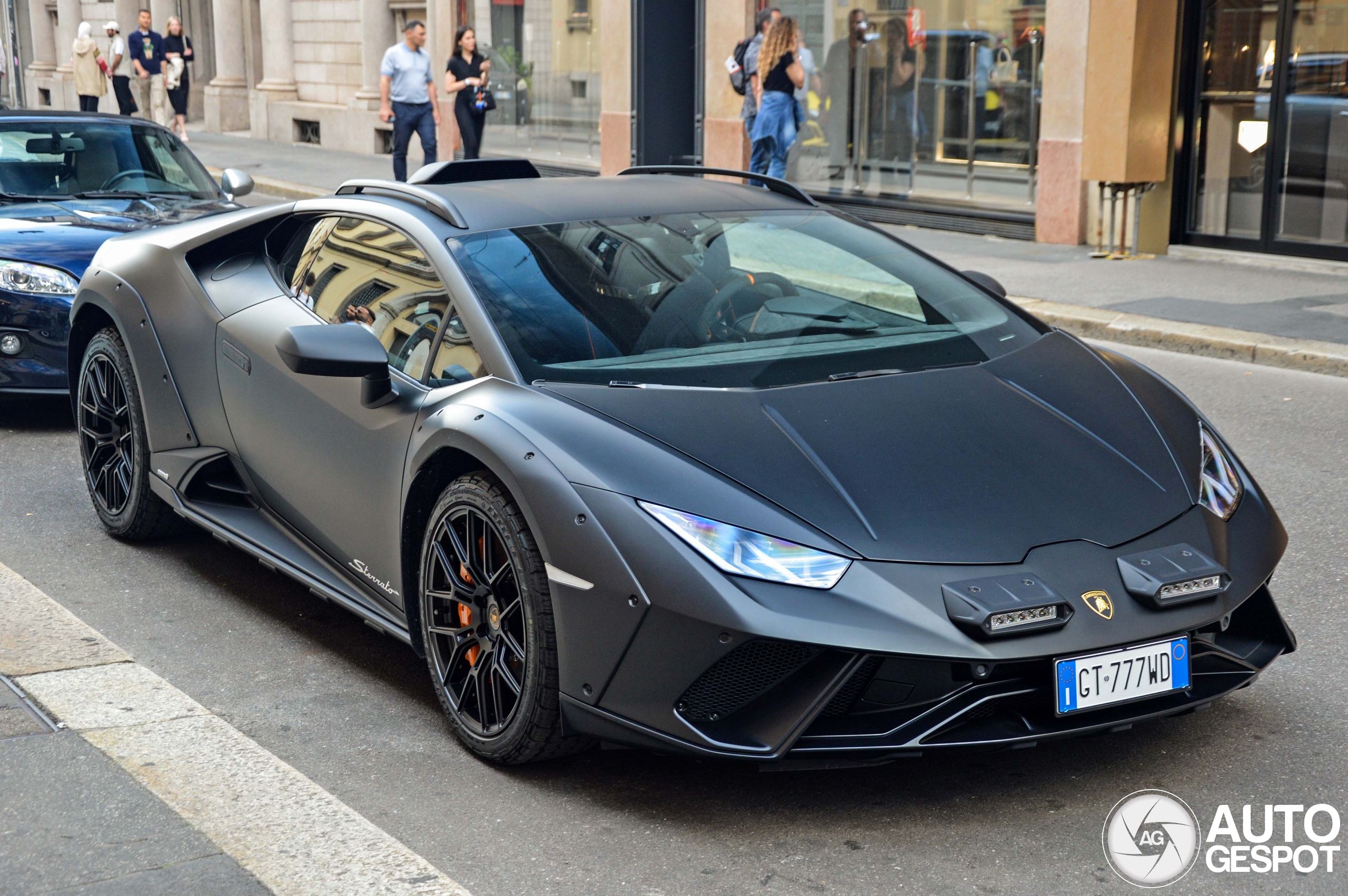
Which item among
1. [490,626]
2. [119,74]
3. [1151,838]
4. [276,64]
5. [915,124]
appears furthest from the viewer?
[276,64]

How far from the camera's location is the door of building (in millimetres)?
12406

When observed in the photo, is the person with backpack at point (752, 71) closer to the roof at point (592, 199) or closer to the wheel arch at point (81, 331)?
the wheel arch at point (81, 331)

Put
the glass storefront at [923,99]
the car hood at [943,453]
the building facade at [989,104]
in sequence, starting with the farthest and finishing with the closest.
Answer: the glass storefront at [923,99] → the building facade at [989,104] → the car hood at [943,453]

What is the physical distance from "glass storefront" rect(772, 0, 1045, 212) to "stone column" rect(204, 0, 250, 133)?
1618cm

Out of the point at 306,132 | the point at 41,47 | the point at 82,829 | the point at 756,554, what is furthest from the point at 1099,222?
the point at 41,47

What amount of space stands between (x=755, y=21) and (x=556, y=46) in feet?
14.8

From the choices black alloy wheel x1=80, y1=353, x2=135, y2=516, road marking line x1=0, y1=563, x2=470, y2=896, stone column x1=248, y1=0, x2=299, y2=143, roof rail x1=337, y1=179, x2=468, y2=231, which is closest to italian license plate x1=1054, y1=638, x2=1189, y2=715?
road marking line x1=0, y1=563, x2=470, y2=896

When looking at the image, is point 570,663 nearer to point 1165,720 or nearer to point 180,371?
point 1165,720

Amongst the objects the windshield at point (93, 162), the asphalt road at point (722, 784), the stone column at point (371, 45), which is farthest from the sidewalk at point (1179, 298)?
the stone column at point (371, 45)

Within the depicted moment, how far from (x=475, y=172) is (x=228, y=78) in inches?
1082

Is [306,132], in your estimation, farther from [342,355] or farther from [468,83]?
[342,355]

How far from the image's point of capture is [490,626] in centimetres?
369

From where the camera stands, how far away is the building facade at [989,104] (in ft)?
41.9

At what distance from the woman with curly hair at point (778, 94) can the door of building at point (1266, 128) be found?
11.2 feet
